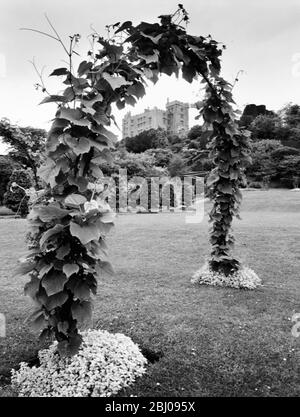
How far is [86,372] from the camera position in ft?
7.44

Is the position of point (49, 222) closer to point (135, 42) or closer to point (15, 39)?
point (135, 42)

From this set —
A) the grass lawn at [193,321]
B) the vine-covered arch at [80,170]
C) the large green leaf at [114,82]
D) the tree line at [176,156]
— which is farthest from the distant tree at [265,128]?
the large green leaf at [114,82]

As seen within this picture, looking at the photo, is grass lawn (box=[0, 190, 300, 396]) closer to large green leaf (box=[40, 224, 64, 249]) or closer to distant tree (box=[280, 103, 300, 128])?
large green leaf (box=[40, 224, 64, 249])

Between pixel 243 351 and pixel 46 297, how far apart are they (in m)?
1.84

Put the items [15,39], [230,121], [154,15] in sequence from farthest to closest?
[230,121]
[15,39]
[154,15]

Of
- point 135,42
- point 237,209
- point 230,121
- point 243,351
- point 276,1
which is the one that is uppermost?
point 276,1

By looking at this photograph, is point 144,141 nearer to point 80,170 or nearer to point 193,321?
point 193,321

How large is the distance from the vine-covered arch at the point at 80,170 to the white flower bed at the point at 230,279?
282 centimetres

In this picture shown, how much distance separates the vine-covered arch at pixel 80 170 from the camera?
2066 millimetres

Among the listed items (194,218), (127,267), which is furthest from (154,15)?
(194,218)

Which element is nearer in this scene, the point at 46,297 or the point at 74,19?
the point at 46,297

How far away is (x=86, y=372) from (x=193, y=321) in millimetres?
1594

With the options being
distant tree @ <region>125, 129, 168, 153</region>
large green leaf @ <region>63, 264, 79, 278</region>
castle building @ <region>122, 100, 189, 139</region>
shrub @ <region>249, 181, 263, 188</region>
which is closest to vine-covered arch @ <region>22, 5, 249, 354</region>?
large green leaf @ <region>63, 264, 79, 278</region>

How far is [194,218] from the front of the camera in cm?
1185
